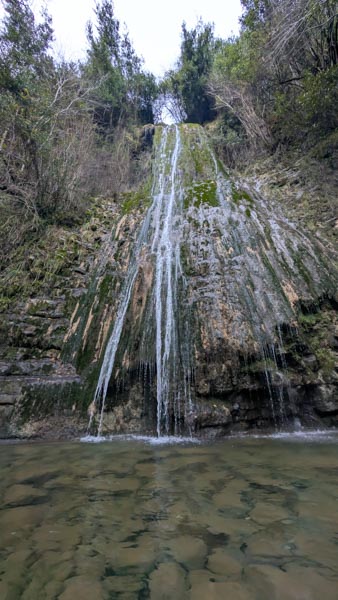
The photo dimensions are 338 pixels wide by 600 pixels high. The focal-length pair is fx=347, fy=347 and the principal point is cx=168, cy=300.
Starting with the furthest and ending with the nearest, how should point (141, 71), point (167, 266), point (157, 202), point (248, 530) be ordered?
point (141, 71), point (157, 202), point (167, 266), point (248, 530)

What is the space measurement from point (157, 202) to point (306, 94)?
4112mm

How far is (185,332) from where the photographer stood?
4.42m

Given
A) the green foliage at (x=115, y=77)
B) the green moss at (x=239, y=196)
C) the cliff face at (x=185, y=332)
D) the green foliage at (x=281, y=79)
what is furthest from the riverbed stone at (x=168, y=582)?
the green foliage at (x=115, y=77)

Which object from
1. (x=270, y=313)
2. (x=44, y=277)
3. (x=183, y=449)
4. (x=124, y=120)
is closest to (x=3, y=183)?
(x=44, y=277)

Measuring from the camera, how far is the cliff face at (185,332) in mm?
3977

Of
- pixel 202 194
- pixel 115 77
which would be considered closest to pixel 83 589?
pixel 202 194

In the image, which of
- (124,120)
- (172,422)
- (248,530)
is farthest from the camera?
(124,120)

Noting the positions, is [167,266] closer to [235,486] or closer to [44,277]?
[44,277]

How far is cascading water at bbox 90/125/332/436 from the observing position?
4.03 meters

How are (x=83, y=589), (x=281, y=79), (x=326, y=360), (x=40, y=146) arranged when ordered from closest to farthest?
(x=83, y=589) → (x=326, y=360) → (x=40, y=146) → (x=281, y=79)

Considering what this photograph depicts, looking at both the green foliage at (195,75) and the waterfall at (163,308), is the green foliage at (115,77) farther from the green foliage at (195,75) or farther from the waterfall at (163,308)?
the waterfall at (163,308)

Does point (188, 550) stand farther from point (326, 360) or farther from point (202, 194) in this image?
point (202, 194)

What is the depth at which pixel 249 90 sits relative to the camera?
1099 cm

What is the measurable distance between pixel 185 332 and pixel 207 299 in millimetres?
558
